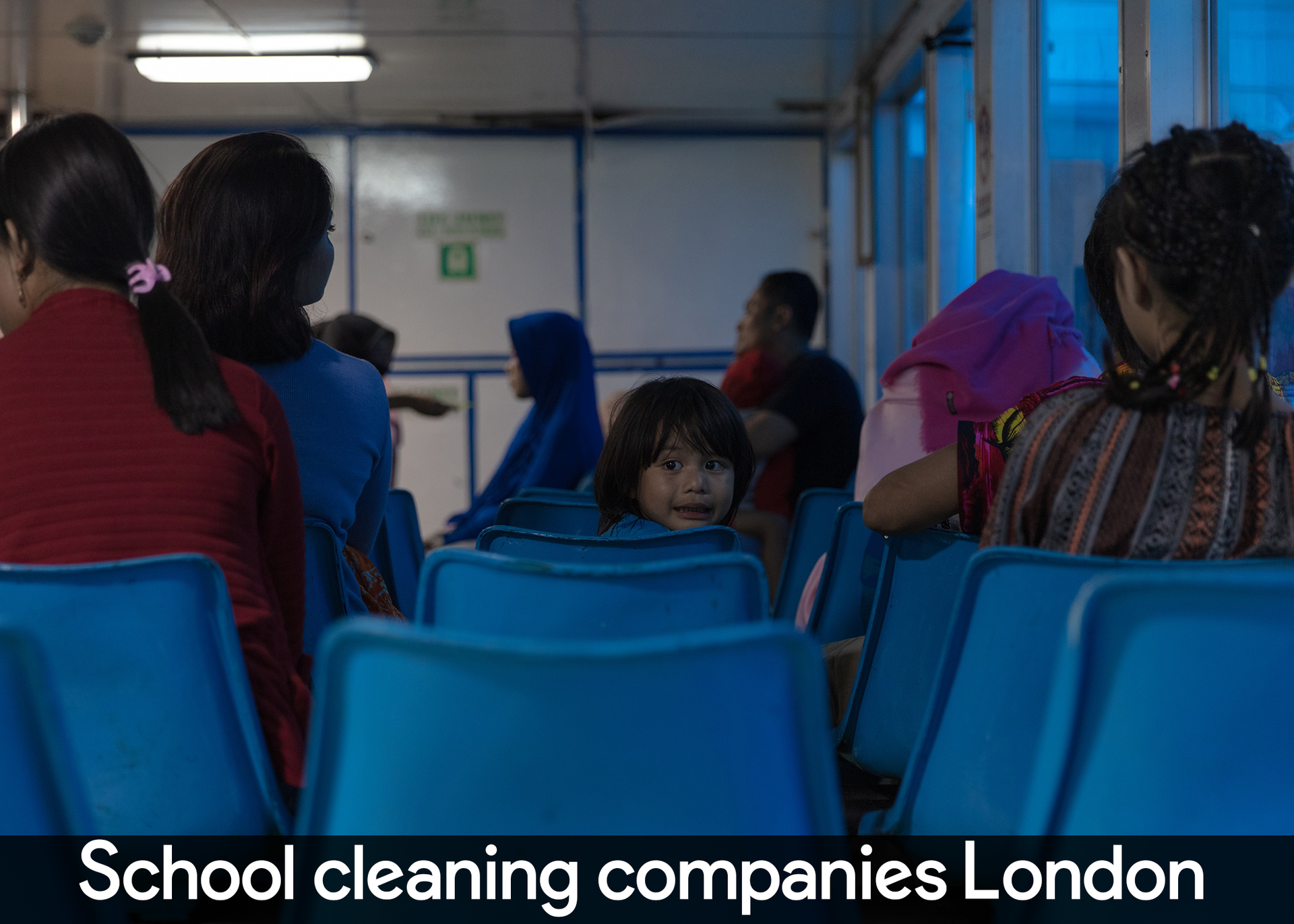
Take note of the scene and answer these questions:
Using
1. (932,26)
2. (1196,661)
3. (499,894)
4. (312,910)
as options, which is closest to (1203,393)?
(1196,661)

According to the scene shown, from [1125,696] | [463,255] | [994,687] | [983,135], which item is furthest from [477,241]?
[1125,696]

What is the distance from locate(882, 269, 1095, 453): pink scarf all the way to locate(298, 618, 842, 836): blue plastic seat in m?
1.56

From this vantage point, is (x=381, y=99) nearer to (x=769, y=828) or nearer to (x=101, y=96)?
(x=101, y=96)

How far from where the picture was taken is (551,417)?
4.13 metres

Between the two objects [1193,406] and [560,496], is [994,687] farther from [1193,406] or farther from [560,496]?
[560,496]

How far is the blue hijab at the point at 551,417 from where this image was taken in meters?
4.04

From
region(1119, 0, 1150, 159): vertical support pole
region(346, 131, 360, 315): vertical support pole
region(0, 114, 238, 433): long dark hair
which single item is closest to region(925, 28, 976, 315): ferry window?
region(1119, 0, 1150, 159): vertical support pole

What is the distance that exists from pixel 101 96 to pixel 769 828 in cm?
658

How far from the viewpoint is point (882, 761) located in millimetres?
1667

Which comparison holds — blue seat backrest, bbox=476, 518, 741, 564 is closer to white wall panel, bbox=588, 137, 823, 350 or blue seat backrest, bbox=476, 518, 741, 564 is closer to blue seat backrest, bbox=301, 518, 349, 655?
blue seat backrest, bbox=301, 518, 349, 655

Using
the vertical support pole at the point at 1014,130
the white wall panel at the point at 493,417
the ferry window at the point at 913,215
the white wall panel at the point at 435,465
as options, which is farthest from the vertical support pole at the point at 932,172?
the white wall panel at the point at 435,465

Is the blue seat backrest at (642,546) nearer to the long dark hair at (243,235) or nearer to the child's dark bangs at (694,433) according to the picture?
the long dark hair at (243,235)

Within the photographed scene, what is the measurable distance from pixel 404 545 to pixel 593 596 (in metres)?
1.86

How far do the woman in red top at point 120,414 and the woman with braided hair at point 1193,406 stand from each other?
847 millimetres
